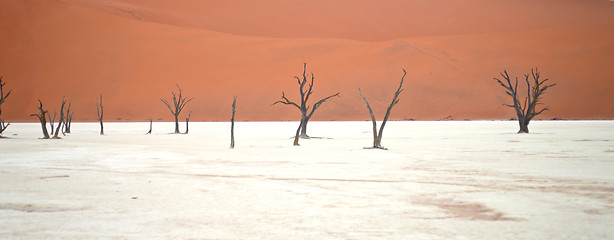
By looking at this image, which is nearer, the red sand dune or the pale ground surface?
the pale ground surface

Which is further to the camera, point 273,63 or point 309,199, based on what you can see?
point 273,63

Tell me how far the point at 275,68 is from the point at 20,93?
79.3ft

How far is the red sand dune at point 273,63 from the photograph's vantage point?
57.9 metres

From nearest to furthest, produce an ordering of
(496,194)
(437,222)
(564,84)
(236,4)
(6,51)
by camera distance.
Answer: (437,222) → (496,194) → (564,84) → (6,51) → (236,4)

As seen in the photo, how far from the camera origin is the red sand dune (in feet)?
190

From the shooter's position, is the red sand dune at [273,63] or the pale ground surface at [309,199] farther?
the red sand dune at [273,63]

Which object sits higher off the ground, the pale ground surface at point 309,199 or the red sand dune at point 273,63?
the red sand dune at point 273,63

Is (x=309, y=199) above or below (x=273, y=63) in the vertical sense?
below

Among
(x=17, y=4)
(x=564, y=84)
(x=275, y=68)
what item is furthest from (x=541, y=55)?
(x=17, y=4)

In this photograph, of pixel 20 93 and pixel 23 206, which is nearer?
pixel 23 206

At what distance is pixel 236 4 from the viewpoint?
83.3 metres

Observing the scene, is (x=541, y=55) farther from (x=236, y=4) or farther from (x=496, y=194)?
(x=496, y=194)

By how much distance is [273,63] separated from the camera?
63688 millimetres

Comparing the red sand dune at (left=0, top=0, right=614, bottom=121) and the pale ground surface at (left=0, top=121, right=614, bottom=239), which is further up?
the red sand dune at (left=0, top=0, right=614, bottom=121)
